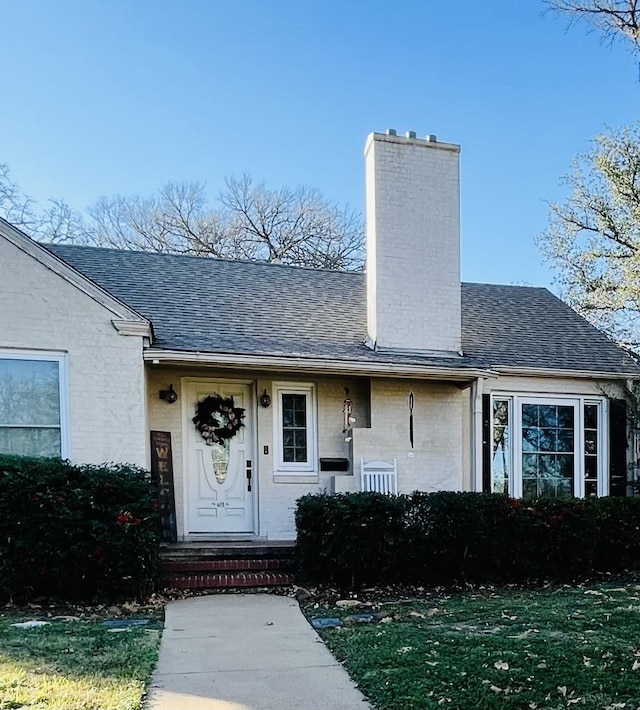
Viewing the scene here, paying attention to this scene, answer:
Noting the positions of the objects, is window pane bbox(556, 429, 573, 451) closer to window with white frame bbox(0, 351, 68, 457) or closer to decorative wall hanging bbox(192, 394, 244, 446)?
decorative wall hanging bbox(192, 394, 244, 446)

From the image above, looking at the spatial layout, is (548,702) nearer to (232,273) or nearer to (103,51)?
(232,273)

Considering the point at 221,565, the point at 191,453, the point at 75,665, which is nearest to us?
the point at 75,665

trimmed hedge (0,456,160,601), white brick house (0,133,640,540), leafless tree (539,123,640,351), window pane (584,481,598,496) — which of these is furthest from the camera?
leafless tree (539,123,640,351)

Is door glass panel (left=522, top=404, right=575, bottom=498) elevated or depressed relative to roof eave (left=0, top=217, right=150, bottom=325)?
depressed

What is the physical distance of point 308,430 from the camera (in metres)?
9.70

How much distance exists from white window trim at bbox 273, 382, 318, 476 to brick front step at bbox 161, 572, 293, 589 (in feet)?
6.13

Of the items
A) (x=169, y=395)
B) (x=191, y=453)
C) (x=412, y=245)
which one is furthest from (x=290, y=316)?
(x=191, y=453)

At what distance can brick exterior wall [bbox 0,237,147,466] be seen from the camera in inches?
300

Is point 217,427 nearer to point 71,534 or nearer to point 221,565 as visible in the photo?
point 221,565

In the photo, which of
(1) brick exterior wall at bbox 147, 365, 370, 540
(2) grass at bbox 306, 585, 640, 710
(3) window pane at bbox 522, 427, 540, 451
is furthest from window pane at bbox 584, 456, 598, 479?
(2) grass at bbox 306, 585, 640, 710

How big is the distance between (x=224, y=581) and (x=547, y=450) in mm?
5558

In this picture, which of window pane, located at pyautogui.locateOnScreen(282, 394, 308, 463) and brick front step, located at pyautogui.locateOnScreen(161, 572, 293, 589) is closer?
brick front step, located at pyautogui.locateOnScreen(161, 572, 293, 589)

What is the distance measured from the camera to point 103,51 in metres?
14.2

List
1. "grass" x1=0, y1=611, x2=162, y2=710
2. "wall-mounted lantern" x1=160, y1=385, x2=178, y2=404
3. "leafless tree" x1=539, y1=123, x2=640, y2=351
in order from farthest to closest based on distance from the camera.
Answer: "leafless tree" x1=539, y1=123, x2=640, y2=351
"wall-mounted lantern" x1=160, y1=385, x2=178, y2=404
"grass" x1=0, y1=611, x2=162, y2=710
